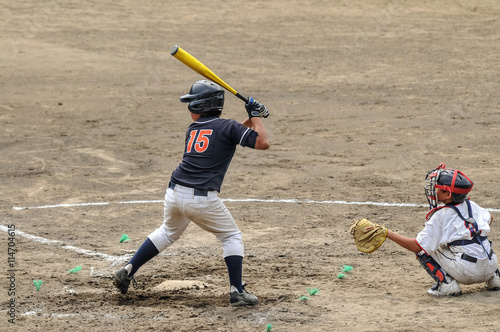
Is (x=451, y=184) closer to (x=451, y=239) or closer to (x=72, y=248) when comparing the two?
(x=451, y=239)

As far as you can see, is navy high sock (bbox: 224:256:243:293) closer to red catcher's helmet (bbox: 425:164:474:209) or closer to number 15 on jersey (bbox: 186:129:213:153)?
number 15 on jersey (bbox: 186:129:213:153)

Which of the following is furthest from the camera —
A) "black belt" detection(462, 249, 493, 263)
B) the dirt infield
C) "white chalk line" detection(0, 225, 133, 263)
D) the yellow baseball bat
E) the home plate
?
"white chalk line" detection(0, 225, 133, 263)

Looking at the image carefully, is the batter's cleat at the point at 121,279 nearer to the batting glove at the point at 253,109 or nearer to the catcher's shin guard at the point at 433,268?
the batting glove at the point at 253,109

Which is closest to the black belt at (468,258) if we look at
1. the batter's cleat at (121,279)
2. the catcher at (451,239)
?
the catcher at (451,239)

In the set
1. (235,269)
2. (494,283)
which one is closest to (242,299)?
(235,269)

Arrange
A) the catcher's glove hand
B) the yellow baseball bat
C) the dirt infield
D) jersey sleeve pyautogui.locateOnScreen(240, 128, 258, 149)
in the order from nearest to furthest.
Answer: jersey sleeve pyautogui.locateOnScreen(240, 128, 258, 149) → the catcher's glove hand → the dirt infield → the yellow baseball bat

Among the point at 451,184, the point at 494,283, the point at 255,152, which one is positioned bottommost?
the point at 255,152

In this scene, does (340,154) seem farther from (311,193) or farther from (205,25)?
(205,25)

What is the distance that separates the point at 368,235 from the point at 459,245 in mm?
734

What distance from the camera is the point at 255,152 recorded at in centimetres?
1201

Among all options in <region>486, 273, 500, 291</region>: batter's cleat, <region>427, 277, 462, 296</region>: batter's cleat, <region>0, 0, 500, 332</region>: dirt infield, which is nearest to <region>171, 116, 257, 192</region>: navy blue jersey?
<region>0, 0, 500, 332</region>: dirt infield

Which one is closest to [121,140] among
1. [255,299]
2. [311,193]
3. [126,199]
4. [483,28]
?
[126,199]

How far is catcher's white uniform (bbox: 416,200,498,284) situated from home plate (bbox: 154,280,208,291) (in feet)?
6.47

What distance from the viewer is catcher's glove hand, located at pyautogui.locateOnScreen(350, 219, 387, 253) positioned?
621cm
